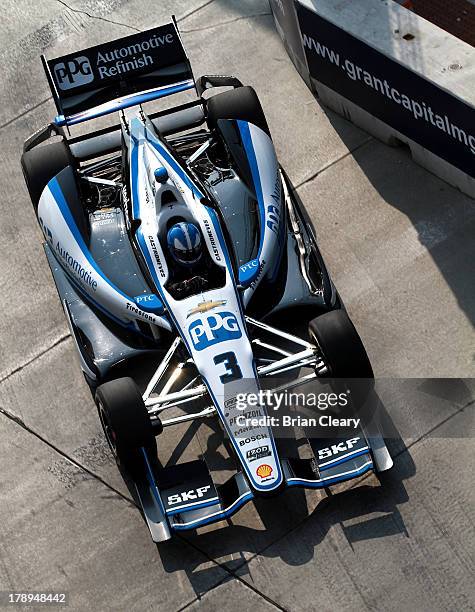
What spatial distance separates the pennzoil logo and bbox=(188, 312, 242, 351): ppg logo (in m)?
1.13

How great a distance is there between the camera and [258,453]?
952 cm

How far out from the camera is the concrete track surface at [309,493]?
9609 millimetres

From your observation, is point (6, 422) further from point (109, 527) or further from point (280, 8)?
point (280, 8)

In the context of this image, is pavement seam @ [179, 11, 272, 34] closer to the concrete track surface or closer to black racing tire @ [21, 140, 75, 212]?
the concrete track surface

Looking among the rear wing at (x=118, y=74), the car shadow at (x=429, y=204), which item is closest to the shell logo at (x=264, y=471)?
the car shadow at (x=429, y=204)

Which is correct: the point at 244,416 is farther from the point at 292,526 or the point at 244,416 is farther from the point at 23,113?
the point at 23,113

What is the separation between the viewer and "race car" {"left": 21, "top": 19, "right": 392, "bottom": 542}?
968cm

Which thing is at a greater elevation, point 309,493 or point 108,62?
point 108,62

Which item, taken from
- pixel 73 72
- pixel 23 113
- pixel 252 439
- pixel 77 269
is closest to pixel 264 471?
pixel 252 439

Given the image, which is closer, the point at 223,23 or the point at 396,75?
the point at 396,75

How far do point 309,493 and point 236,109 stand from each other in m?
4.03

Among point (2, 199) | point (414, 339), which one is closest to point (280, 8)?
point (2, 199)

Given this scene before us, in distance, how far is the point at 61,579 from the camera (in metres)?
9.91

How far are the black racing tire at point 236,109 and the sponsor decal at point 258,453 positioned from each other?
12.5 feet
